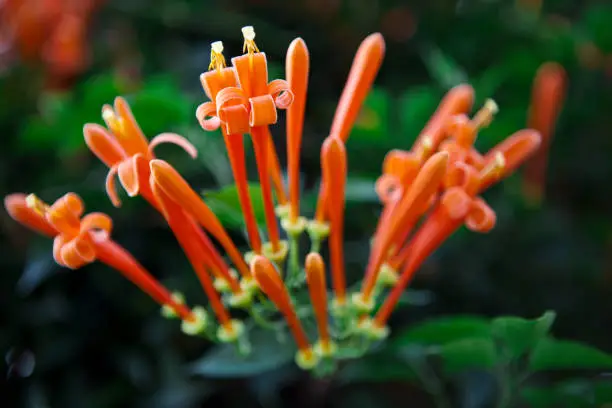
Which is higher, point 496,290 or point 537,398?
point 537,398

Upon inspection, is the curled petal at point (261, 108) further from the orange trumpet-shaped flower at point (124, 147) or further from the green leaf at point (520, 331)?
the green leaf at point (520, 331)

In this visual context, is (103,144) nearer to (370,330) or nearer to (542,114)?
(370,330)

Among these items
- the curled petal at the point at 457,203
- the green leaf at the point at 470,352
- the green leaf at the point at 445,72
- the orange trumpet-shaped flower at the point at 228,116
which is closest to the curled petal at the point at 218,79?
the orange trumpet-shaped flower at the point at 228,116

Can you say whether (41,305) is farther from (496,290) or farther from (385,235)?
(496,290)

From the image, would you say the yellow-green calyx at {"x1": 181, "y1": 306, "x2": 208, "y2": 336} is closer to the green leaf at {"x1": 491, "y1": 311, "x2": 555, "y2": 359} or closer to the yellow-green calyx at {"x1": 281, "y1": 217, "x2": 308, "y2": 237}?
the yellow-green calyx at {"x1": 281, "y1": 217, "x2": 308, "y2": 237}

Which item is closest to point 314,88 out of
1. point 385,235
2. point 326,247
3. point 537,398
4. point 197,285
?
point 326,247

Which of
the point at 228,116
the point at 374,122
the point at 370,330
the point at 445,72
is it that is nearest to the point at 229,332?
the point at 370,330
